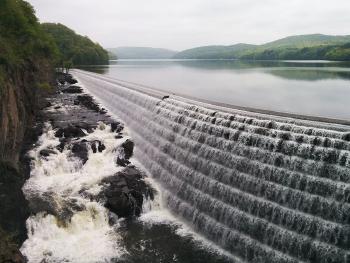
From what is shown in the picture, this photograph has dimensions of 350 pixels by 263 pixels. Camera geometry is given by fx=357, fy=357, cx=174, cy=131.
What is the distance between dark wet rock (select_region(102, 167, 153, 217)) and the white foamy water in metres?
0.67

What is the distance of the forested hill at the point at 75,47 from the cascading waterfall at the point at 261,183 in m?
124

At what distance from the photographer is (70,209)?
22188 mm

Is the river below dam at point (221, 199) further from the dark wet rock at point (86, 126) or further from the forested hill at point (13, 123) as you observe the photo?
the dark wet rock at point (86, 126)

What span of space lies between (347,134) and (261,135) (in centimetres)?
471

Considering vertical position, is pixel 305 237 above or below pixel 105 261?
above

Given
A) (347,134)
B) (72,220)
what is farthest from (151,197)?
(347,134)

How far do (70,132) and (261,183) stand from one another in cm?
2135

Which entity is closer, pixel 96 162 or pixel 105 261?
pixel 105 261

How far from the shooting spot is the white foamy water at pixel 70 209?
19.0 m

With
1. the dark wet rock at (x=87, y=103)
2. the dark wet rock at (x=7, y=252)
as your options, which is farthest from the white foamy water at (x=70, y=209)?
the dark wet rock at (x=87, y=103)

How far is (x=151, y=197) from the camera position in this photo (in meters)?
24.4

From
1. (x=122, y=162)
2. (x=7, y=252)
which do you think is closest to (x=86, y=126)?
(x=122, y=162)

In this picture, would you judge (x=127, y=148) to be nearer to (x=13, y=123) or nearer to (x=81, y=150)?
(x=81, y=150)

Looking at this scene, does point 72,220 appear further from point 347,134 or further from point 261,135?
point 347,134
